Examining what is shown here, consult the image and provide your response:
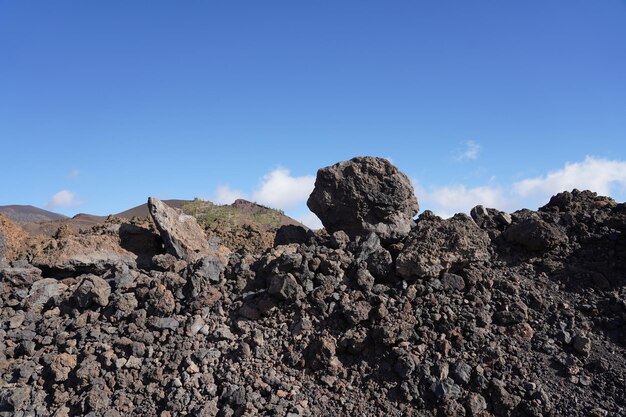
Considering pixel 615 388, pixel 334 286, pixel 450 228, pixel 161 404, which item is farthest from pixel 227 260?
pixel 615 388

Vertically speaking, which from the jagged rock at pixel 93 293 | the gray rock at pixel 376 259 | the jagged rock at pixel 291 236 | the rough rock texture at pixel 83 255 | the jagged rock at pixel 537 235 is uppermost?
the jagged rock at pixel 537 235

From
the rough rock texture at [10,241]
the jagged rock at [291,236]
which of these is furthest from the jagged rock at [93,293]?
the jagged rock at [291,236]

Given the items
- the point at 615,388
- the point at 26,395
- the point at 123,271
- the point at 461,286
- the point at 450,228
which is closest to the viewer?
the point at 615,388

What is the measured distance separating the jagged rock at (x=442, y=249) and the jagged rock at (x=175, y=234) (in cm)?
327

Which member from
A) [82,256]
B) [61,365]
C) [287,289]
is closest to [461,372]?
[287,289]

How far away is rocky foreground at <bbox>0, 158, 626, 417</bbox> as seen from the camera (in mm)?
4945

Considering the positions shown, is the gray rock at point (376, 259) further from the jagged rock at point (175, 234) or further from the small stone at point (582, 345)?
the jagged rock at point (175, 234)

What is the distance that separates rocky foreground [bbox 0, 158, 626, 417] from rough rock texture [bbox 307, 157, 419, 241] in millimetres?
99

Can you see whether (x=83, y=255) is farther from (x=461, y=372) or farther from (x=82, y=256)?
(x=461, y=372)

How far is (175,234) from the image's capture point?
25.9ft

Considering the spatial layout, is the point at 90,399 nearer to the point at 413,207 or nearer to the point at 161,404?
the point at 161,404

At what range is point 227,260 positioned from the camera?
23.5ft

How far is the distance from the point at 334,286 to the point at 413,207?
2349mm

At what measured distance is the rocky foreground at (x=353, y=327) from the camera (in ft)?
16.2
